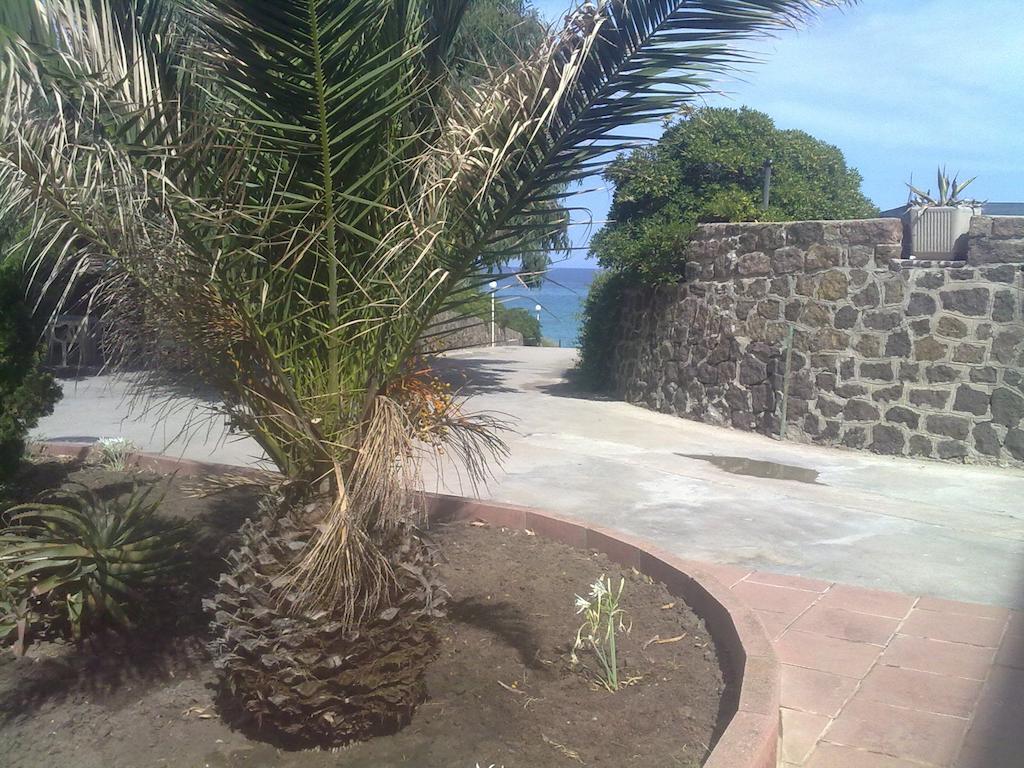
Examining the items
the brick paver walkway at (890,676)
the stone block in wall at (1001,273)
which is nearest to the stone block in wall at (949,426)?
the stone block in wall at (1001,273)

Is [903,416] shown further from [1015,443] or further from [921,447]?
[1015,443]

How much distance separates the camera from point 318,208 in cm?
318

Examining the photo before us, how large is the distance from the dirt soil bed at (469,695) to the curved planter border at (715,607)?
0.08 meters

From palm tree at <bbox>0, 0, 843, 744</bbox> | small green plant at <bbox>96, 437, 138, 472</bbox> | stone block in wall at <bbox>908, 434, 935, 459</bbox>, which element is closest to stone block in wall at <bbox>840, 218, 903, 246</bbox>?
stone block in wall at <bbox>908, 434, 935, 459</bbox>

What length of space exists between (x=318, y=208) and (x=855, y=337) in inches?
280

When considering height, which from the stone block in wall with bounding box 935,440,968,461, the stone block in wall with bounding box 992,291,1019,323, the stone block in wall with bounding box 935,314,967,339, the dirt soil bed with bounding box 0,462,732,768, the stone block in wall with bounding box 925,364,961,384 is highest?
the stone block in wall with bounding box 992,291,1019,323

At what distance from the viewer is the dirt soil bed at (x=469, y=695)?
129 inches

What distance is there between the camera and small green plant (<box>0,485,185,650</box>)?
4.16m

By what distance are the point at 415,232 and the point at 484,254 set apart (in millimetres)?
276

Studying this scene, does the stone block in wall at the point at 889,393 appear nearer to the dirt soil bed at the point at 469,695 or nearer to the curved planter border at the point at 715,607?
the curved planter border at the point at 715,607

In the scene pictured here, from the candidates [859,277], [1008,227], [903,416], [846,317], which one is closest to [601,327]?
[846,317]

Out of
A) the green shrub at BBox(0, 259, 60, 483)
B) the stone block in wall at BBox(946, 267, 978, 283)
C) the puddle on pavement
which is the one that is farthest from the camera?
the stone block in wall at BBox(946, 267, 978, 283)

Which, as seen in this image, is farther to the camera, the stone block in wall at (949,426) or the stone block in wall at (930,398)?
the stone block in wall at (930,398)

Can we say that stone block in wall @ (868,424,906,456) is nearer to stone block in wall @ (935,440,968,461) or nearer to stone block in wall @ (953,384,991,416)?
stone block in wall @ (935,440,968,461)
